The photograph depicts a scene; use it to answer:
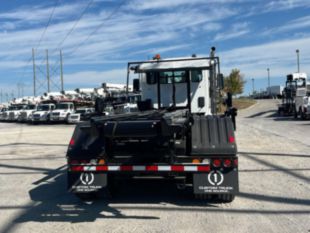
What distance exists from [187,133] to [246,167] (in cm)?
415

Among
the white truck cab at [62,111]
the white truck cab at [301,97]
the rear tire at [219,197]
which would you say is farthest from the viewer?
the white truck cab at [62,111]

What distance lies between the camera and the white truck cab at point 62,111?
3658 centimetres

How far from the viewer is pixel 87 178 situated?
6.45 meters

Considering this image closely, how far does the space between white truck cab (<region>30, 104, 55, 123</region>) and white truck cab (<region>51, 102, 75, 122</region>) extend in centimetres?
94

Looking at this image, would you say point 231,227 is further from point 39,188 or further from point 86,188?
point 39,188

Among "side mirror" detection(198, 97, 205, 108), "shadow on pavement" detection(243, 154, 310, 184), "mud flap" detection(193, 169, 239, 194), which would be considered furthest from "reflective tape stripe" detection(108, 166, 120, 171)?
"side mirror" detection(198, 97, 205, 108)

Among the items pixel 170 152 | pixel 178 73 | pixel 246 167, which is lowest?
pixel 246 167

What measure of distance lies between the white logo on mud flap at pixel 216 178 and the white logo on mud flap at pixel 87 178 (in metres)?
1.77

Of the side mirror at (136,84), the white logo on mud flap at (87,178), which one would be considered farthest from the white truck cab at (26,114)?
the white logo on mud flap at (87,178)

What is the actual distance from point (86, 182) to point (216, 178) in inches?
78.0

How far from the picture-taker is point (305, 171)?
938 centimetres

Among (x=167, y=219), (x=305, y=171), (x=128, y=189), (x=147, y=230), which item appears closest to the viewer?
(x=147, y=230)

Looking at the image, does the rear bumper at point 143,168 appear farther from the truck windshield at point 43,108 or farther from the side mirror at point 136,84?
the truck windshield at point 43,108

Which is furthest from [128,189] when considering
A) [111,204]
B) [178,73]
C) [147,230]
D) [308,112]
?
[308,112]
